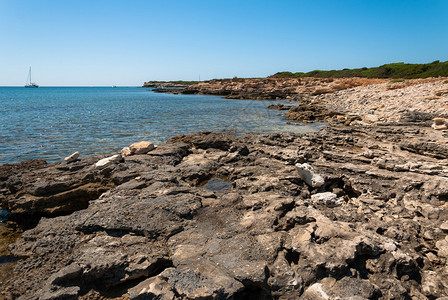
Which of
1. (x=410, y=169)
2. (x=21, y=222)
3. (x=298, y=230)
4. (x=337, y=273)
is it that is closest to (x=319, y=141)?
(x=410, y=169)

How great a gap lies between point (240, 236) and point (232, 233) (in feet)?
0.66

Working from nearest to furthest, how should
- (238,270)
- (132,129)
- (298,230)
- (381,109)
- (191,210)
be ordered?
(238,270) → (298,230) → (191,210) → (132,129) → (381,109)

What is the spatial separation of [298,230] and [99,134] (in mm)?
18019

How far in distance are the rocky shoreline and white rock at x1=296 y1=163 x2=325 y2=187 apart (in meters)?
0.04

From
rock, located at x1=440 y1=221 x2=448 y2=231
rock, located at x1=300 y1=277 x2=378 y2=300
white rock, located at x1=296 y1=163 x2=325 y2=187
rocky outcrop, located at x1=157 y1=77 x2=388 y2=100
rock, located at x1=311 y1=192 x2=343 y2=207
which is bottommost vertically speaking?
rock, located at x1=300 y1=277 x2=378 y2=300

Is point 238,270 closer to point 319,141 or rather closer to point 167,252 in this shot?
point 167,252

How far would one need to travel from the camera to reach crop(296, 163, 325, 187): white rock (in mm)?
7375

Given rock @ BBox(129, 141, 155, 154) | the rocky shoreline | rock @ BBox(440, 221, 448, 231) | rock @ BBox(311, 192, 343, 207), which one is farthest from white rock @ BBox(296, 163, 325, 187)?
rock @ BBox(129, 141, 155, 154)

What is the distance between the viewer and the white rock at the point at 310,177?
24.2 feet

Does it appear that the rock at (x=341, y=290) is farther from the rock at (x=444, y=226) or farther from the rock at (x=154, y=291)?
the rock at (x=444, y=226)

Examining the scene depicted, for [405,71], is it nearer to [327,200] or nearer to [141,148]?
[327,200]

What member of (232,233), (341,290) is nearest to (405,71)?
(232,233)

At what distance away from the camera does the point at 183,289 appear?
3600 mm

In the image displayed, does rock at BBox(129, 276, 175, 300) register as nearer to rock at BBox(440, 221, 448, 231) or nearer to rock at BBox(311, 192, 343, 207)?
rock at BBox(311, 192, 343, 207)
